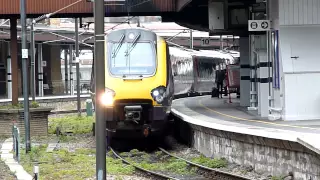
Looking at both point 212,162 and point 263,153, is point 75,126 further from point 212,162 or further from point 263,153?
point 263,153

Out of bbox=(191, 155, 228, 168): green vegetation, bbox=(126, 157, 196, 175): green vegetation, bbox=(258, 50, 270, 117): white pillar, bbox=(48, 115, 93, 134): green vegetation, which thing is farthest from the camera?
bbox=(48, 115, 93, 134): green vegetation

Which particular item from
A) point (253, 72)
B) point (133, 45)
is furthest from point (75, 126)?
point (133, 45)

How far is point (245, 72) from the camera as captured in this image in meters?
23.8

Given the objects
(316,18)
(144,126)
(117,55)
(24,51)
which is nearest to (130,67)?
(117,55)

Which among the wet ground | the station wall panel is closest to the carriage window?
the station wall panel

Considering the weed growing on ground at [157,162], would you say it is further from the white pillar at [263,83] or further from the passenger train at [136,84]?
the white pillar at [263,83]

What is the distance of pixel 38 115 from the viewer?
21.4m

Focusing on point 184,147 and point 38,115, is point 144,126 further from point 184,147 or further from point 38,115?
point 38,115

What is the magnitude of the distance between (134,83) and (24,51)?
3.11 metres

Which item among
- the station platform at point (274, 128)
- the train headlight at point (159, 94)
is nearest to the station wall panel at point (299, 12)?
the station platform at point (274, 128)

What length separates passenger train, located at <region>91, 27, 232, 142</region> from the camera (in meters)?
16.1

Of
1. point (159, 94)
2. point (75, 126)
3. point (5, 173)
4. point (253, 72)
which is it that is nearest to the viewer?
point (5, 173)

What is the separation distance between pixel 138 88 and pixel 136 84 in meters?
0.13

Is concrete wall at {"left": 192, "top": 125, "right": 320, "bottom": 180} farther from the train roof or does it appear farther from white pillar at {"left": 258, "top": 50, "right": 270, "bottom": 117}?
the train roof
